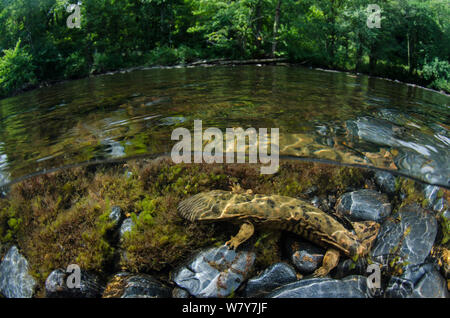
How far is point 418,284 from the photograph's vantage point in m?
3.74

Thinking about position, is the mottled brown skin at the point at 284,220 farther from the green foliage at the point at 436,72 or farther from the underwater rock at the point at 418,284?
the green foliage at the point at 436,72

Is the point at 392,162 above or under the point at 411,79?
under

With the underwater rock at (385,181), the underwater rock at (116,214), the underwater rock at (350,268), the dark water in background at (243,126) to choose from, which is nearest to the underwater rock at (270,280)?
the underwater rock at (350,268)

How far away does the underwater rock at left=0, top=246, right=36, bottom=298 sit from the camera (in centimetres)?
384

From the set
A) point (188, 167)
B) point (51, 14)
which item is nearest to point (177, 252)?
point (188, 167)

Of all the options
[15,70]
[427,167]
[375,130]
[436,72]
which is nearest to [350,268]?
[427,167]

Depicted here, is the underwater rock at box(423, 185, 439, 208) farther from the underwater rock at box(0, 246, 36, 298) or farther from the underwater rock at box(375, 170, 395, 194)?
the underwater rock at box(0, 246, 36, 298)

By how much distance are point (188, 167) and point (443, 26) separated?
23544 mm

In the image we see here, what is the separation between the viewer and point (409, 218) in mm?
4656

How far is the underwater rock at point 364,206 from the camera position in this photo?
4.68 meters

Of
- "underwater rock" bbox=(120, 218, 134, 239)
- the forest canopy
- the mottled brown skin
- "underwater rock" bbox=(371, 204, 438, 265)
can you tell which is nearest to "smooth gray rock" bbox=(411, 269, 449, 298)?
"underwater rock" bbox=(371, 204, 438, 265)

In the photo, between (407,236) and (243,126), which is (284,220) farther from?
(243,126)

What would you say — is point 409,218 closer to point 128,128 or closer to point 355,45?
point 128,128

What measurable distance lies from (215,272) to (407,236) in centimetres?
313
